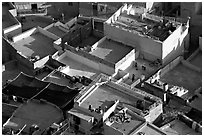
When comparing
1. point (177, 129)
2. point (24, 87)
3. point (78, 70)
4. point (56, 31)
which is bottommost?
point (177, 129)

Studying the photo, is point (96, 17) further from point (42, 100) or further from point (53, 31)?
point (42, 100)

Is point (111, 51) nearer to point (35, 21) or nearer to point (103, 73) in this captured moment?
point (103, 73)

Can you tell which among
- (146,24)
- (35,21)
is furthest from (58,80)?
(35,21)

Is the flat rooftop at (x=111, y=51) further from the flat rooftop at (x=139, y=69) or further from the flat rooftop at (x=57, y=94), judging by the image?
the flat rooftop at (x=57, y=94)

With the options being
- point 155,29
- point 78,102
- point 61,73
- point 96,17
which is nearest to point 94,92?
point 78,102

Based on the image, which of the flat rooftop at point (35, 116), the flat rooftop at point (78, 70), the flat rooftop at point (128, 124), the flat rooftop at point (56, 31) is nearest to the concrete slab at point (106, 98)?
the flat rooftop at point (128, 124)

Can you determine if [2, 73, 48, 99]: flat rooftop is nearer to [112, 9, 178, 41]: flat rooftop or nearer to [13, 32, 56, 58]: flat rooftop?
[13, 32, 56, 58]: flat rooftop
